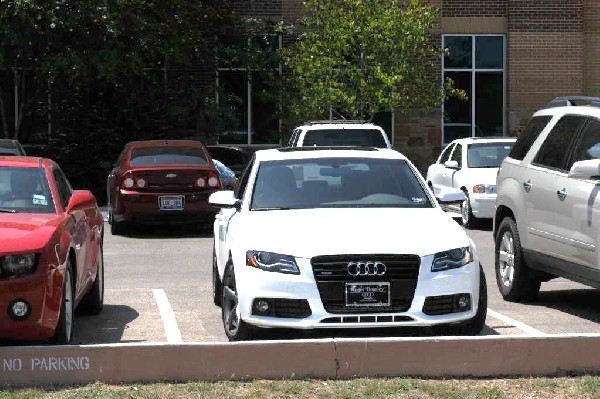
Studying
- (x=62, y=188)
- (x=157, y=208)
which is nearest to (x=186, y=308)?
(x=62, y=188)

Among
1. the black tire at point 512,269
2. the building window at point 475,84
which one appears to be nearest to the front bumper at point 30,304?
the black tire at point 512,269

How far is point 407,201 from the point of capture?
425 inches

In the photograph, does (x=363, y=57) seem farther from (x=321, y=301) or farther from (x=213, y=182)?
(x=321, y=301)

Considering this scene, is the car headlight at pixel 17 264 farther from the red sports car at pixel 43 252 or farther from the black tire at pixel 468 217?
the black tire at pixel 468 217

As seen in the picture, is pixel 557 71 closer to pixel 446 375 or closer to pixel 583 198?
pixel 583 198

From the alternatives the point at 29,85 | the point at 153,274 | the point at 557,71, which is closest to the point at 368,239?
A: the point at 153,274

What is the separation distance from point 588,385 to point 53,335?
3.72 metres

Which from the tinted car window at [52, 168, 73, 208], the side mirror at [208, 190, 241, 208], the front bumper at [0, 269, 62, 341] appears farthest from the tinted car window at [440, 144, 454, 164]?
the front bumper at [0, 269, 62, 341]

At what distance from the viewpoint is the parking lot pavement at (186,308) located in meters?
10.8

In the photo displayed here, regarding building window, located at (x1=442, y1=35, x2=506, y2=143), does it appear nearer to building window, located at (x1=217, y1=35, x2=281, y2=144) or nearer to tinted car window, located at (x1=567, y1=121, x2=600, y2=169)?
building window, located at (x1=217, y1=35, x2=281, y2=144)

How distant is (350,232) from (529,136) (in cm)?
386

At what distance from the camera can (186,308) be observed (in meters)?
12.6

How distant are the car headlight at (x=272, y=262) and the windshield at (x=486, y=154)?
44.1ft

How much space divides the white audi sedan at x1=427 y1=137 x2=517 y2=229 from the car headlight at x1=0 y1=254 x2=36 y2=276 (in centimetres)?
1286
